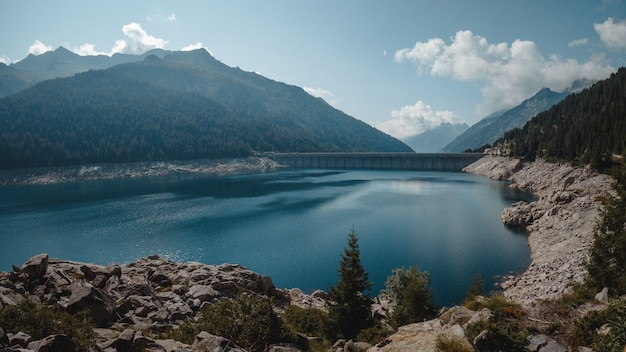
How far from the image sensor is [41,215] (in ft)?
277

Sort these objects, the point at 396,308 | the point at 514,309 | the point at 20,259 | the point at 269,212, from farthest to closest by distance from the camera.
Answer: the point at 269,212 → the point at 20,259 → the point at 396,308 → the point at 514,309

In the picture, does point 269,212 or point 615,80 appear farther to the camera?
point 615,80

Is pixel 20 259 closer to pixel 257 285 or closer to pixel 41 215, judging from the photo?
pixel 41 215

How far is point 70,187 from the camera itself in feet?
458

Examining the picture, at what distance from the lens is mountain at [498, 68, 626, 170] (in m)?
87.7

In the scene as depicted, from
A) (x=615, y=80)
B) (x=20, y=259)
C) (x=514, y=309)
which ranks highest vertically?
(x=615, y=80)

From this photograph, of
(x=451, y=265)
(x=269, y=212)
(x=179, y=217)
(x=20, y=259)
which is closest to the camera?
(x=451, y=265)

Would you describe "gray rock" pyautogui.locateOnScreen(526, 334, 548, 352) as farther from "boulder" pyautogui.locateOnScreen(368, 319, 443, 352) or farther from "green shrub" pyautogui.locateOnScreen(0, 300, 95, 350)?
"green shrub" pyautogui.locateOnScreen(0, 300, 95, 350)

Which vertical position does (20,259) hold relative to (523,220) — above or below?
below

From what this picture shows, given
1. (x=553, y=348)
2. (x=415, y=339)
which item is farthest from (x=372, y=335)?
(x=553, y=348)

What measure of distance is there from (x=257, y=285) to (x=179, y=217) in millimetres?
53902

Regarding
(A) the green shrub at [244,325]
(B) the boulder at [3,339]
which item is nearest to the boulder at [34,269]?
(A) the green shrub at [244,325]

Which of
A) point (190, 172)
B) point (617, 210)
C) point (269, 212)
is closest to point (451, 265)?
point (617, 210)

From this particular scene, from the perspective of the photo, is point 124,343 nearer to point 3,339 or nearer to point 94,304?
point 3,339
